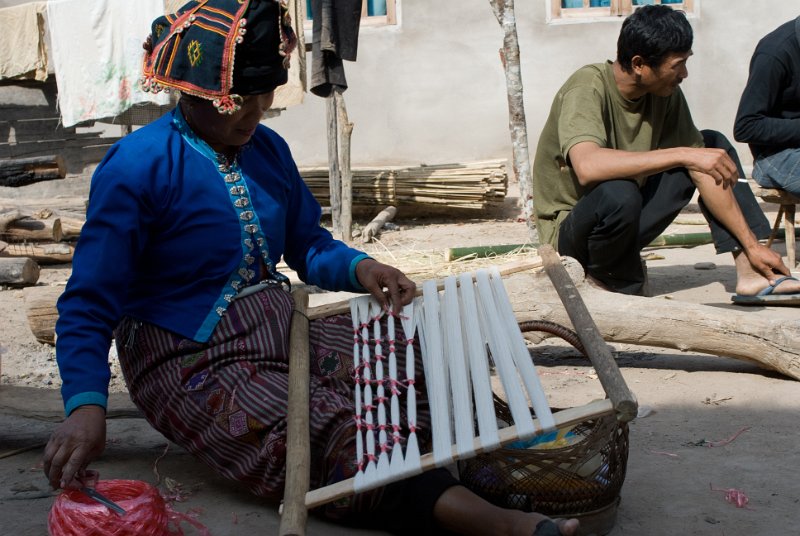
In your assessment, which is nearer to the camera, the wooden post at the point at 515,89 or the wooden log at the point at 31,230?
the wooden log at the point at 31,230

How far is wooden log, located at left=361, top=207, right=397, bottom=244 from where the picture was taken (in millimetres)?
7945

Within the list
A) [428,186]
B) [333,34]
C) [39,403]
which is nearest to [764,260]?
[39,403]

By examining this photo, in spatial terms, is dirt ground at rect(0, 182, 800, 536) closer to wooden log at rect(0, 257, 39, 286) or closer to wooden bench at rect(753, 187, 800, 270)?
wooden bench at rect(753, 187, 800, 270)

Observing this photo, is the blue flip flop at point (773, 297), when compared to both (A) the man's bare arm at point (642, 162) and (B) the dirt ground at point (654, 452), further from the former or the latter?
(A) the man's bare arm at point (642, 162)

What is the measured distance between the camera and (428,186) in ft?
29.1

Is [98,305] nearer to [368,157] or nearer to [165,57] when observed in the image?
[165,57]

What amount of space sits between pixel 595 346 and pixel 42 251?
599 cm

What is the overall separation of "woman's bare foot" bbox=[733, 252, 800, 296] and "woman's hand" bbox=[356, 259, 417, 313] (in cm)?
243

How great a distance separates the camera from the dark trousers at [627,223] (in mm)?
4223

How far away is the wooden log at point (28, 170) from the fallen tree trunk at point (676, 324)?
3.82m

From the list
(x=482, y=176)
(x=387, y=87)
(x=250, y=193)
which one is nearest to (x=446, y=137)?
(x=387, y=87)

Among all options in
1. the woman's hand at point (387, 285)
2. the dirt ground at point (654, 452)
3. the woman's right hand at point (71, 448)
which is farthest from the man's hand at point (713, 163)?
the woman's right hand at point (71, 448)

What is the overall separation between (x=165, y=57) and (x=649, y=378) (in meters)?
2.40

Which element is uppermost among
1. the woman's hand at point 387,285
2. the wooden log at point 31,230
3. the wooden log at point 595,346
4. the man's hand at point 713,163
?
the man's hand at point 713,163
